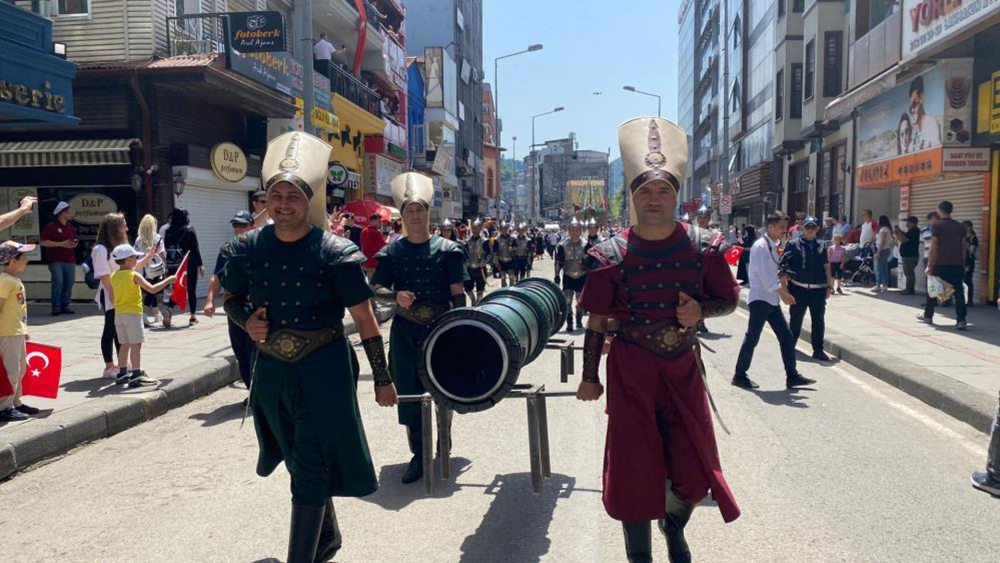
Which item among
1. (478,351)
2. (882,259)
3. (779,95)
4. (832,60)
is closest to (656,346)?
(478,351)

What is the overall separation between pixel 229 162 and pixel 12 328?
1125cm

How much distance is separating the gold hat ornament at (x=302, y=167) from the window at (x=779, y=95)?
2908cm

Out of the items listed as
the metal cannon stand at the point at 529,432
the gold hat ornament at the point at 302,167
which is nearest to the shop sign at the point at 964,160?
the metal cannon stand at the point at 529,432

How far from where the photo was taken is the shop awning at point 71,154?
48.4 ft

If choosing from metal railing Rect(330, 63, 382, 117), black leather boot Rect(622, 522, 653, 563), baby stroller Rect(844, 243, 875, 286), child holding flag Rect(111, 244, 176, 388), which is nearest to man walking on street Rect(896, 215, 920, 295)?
baby stroller Rect(844, 243, 875, 286)

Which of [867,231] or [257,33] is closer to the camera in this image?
[257,33]

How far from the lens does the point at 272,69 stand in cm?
1767

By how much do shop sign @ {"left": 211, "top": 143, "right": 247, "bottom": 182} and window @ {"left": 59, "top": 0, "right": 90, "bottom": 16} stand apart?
3538mm

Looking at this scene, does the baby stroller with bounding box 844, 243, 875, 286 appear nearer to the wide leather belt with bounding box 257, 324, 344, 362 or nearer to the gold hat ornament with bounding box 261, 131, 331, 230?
the gold hat ornament with bounding box 261, 131, 331, 230

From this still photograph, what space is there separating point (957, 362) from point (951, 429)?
9.32 ft

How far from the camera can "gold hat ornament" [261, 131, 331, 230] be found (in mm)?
3547

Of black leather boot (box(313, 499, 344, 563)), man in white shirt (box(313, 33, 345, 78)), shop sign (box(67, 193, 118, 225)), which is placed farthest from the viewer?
man in white shirt (box(313, 33, 345, 78))

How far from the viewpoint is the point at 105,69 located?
588 inches

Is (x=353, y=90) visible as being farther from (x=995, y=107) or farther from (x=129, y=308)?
(x=129, y=308)
